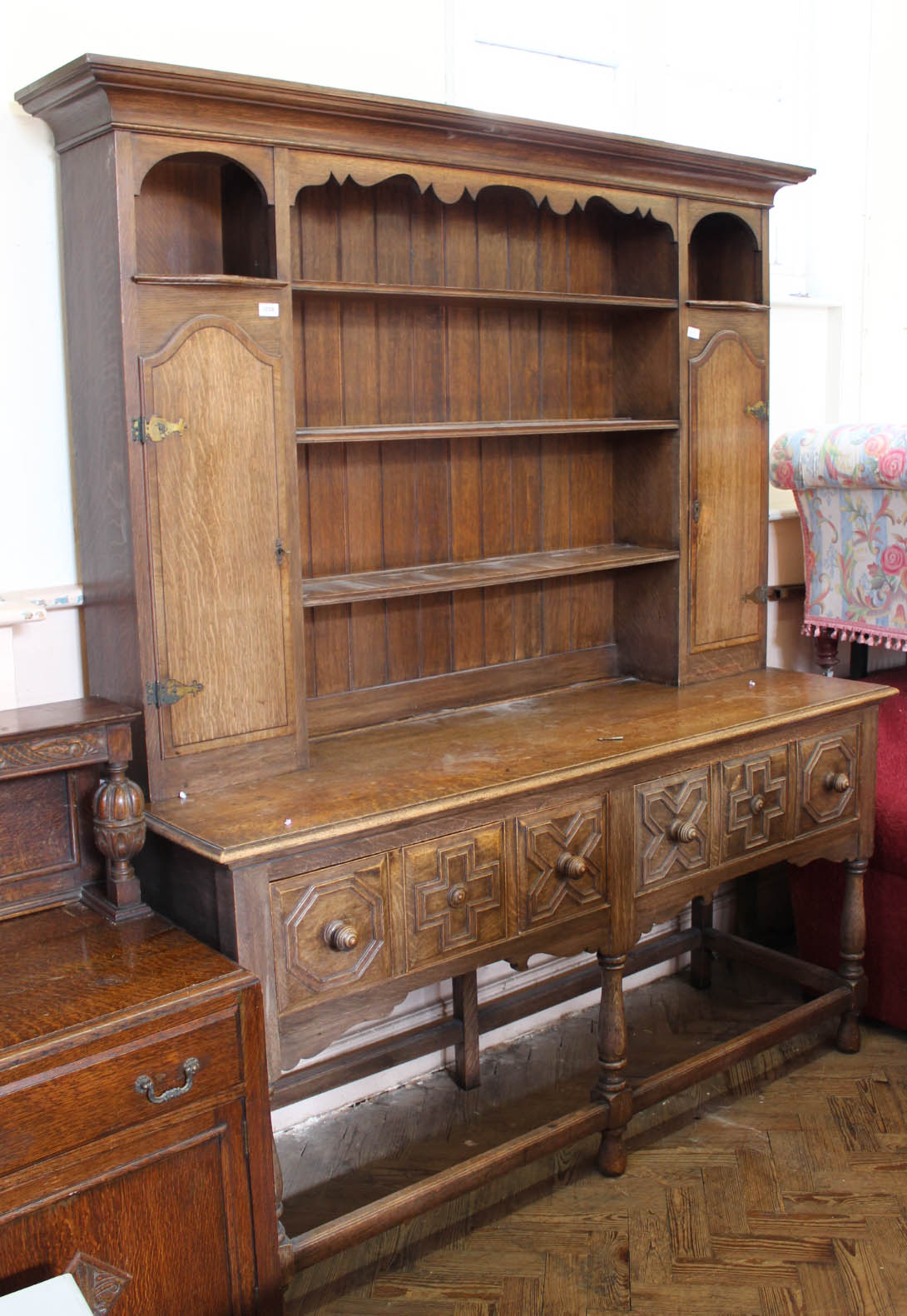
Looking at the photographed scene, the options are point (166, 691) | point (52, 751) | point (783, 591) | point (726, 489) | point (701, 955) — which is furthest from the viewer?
point (783, 591)

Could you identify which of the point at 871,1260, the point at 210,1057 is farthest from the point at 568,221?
the point at 871,1260

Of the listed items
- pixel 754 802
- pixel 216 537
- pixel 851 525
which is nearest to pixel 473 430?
pixel 216 537

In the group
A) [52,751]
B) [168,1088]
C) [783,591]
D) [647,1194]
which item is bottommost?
[647,1194]

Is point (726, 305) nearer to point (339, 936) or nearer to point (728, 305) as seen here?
point (728, 305)

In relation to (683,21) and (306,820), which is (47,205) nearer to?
(306,820)

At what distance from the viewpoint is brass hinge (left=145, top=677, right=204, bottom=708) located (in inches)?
90.0

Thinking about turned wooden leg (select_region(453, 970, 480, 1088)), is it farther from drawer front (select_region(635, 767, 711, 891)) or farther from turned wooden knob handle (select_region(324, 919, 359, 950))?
turned wooden knob handle (select_region(324, 919, 359, 950))

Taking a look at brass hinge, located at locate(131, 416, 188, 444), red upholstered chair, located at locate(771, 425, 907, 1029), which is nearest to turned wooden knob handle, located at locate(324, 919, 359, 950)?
brass hinge, located at locate(131, 416, 188, 444)

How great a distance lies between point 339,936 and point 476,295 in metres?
A: 1.37

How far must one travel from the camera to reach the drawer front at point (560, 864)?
8.16 feet

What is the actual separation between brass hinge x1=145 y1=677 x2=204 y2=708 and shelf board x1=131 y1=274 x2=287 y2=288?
2.31 ft

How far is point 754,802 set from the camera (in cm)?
291

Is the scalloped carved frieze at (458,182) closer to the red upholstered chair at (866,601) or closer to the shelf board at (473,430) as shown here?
the shelf board at (473,430)

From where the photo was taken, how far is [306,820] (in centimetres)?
219
